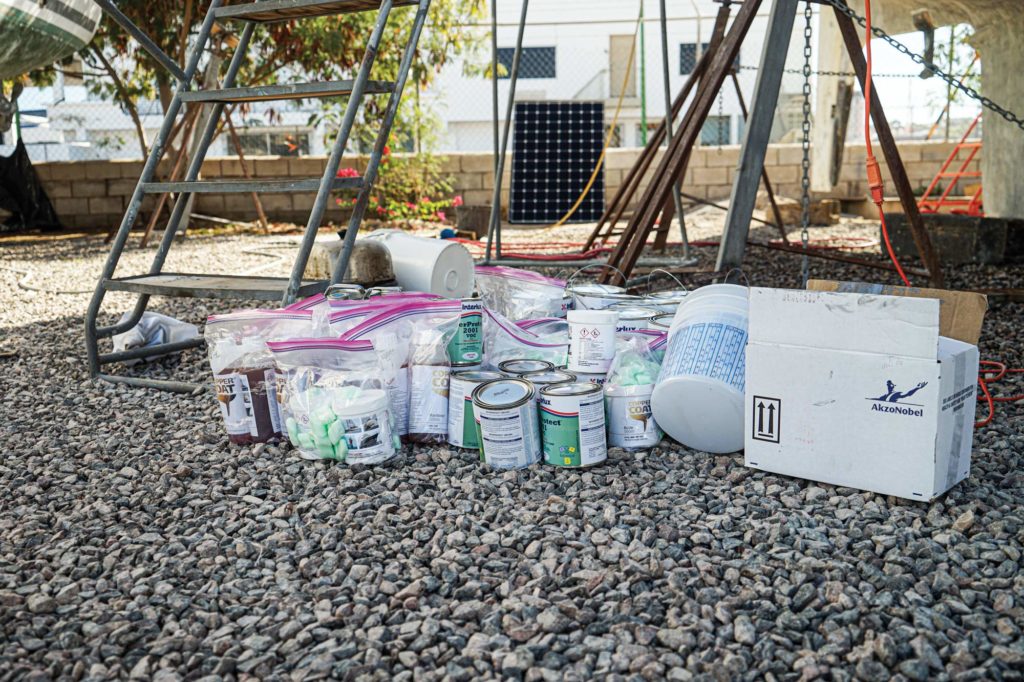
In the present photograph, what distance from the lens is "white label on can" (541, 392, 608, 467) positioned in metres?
2.13

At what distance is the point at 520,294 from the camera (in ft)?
10.9

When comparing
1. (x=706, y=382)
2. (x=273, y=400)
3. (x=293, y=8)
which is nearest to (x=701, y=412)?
(x=706, y=382)

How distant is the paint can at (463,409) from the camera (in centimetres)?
228

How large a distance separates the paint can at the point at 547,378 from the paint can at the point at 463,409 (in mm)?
82

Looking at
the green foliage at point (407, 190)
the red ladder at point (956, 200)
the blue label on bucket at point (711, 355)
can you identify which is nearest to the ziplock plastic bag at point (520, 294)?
the blue label on bucket at point (711, 355)

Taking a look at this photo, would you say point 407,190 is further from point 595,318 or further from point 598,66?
point 595,318

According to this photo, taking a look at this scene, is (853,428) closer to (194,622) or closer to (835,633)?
(835,633)

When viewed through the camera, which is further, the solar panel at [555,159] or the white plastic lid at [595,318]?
the solar panel at [555,159]

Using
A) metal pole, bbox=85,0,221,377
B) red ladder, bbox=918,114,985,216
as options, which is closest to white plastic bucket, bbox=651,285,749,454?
metal pole, bbox=85,0,221,377

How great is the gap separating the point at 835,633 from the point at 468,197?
356 inches

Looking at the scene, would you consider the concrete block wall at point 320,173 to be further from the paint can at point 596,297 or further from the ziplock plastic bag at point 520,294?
the paint can at point 596,297

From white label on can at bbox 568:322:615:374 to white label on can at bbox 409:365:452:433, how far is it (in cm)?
36

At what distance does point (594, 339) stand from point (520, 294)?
0.97 metres

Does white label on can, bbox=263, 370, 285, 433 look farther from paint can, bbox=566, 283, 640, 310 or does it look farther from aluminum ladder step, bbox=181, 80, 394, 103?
paint can, bbox=566, 283, 640, 310
